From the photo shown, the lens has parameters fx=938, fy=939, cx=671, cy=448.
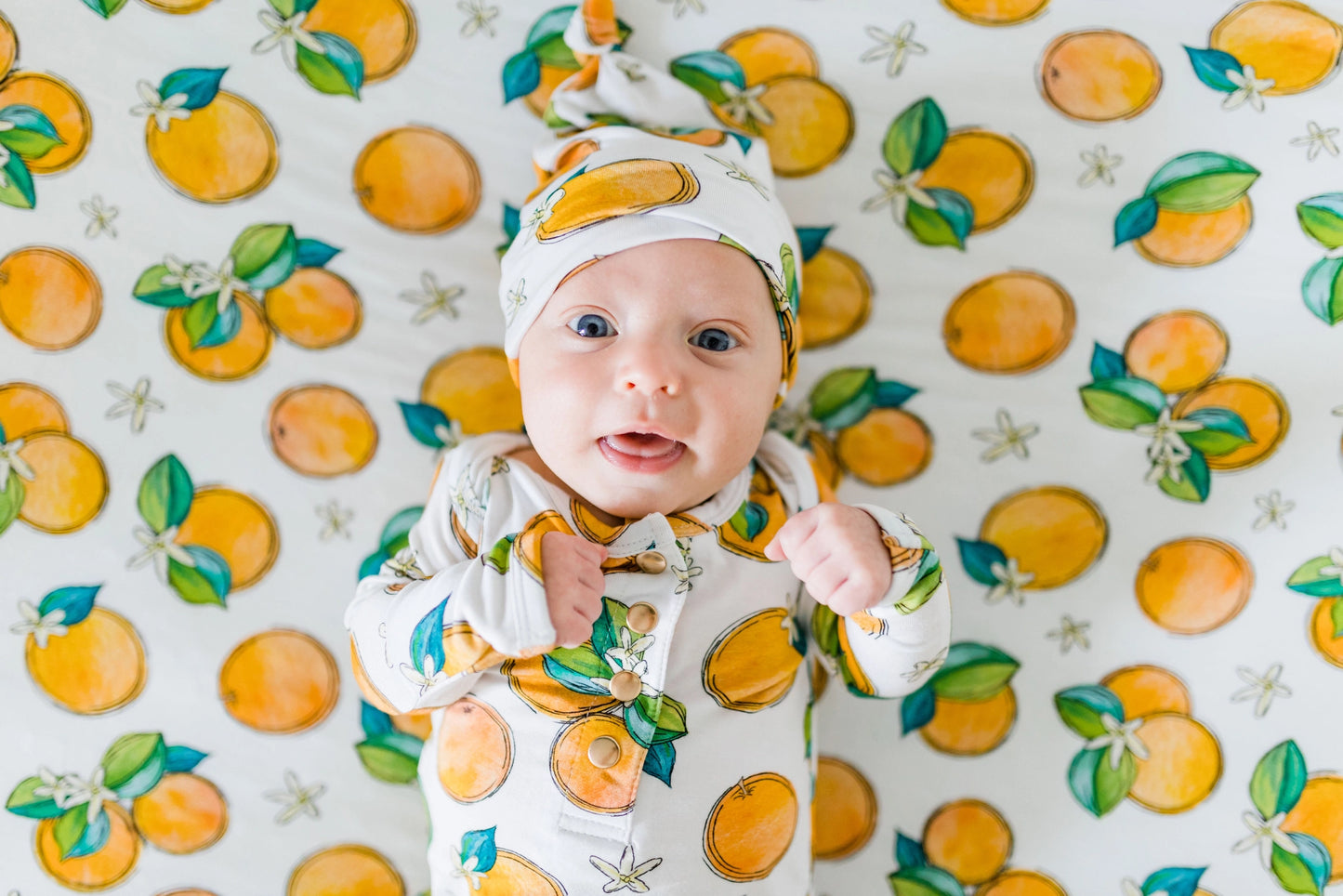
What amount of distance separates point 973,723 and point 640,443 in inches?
25.3

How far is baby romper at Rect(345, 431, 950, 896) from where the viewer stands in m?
1.00

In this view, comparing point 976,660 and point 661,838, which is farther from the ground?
point 976,660

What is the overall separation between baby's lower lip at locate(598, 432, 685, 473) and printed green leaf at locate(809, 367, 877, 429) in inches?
14.4

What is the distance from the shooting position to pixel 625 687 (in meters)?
0.99

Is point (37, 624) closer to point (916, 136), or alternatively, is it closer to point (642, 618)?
→ point (642, 618)

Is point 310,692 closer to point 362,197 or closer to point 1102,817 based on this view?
point 362,197

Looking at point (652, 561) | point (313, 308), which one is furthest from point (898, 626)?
point (313, 308)

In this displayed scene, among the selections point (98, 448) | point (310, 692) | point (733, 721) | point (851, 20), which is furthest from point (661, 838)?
point (851, 20)

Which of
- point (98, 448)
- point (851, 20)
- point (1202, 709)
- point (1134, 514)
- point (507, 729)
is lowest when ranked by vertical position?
point (507, 729)

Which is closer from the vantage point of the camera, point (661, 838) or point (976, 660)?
point (661, 838)

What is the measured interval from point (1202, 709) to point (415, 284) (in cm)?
120

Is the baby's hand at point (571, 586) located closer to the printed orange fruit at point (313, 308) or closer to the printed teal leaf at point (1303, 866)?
the printed orange fruit at point (313, 308)

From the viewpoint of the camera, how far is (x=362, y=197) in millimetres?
1270

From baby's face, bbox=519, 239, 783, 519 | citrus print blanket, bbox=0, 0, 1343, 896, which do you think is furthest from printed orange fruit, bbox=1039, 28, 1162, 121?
baby's face, bbox=519, 239, 783, 519
